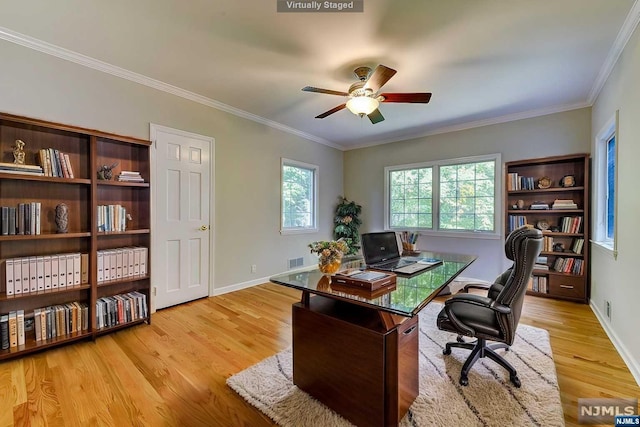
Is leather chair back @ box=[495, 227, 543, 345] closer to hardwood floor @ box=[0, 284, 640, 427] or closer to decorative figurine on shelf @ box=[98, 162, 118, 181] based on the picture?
hardwood floor @ box=[0, 284, 640, 427]

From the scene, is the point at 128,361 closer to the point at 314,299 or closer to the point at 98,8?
the point at 314,299

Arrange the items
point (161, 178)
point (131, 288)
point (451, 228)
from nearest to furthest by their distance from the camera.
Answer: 1. point (131, 288)
2. point (161, 178)
3. point (451, 228)

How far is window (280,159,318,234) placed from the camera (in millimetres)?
4934

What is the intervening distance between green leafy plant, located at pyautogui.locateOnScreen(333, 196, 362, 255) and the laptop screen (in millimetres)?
2828

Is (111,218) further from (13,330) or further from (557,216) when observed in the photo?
(557,216)

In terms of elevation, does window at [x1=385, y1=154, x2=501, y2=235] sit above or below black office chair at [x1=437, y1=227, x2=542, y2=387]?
above

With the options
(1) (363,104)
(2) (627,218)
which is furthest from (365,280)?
(2) (627,218)

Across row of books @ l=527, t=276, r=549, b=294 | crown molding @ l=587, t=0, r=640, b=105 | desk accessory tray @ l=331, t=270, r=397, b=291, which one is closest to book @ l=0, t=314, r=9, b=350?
desk accessory tray @ l=331, t=270, r=397, b=291

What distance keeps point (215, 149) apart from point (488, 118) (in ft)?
13.6

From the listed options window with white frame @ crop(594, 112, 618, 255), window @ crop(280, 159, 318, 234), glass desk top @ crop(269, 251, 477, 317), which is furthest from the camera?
window @ crop(280, 159, 318, 234)

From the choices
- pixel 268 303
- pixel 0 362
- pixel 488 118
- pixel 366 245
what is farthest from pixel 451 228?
pixel 0 362

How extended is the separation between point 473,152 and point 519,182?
0.86m

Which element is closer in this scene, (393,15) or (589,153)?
(393,15)

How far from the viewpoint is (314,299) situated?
A: 1900mm
